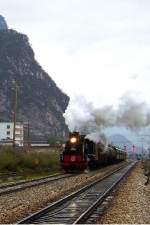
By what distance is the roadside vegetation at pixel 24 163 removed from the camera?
4953 cm

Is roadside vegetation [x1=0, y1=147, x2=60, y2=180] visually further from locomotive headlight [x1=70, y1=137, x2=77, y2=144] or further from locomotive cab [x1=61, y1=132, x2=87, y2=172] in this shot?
locomotive headlight [x1=70, y1=137, x2=77, y2=144]

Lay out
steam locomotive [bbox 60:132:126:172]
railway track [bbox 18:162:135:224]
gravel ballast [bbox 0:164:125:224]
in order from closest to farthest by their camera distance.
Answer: railway track [bbox 18:162:135:224] → gravel ballast [bbox 0:164:125:224] → steam locomotive [bbox 60:132:126:172]

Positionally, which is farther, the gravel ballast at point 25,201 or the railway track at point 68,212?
the gravel ballast at point 25,201

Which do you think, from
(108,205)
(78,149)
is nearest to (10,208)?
(108,205)

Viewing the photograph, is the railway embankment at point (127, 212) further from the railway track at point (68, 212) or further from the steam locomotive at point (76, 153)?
the steam locomotive at point (76, 153)

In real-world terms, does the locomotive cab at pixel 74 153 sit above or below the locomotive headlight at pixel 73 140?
below

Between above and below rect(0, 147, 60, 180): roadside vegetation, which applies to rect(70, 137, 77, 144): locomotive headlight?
above

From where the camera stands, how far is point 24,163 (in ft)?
178

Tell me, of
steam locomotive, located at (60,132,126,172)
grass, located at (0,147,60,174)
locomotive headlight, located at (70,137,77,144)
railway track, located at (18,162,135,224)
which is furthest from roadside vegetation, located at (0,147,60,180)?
railway track, located at (18,162,135,224)

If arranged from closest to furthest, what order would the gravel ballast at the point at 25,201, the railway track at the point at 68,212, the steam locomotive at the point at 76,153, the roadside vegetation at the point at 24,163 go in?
the railway track at the point at 68,212 → the gravel ballast at the point at 25,201 → the steam locomotive at the point at 76,153 → the roadside vegetation at the point at 24,163

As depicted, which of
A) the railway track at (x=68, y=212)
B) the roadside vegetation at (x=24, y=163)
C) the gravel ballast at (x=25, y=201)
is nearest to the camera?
the railway track at (x=68, y=212)

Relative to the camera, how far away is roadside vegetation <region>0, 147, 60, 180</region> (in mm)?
49531

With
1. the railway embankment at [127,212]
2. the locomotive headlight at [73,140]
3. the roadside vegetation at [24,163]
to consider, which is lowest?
the railway embankment at [127,212]

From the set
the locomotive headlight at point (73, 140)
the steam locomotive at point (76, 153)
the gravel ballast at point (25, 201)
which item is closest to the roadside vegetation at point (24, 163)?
the steam locomotive at point (76, 153)
